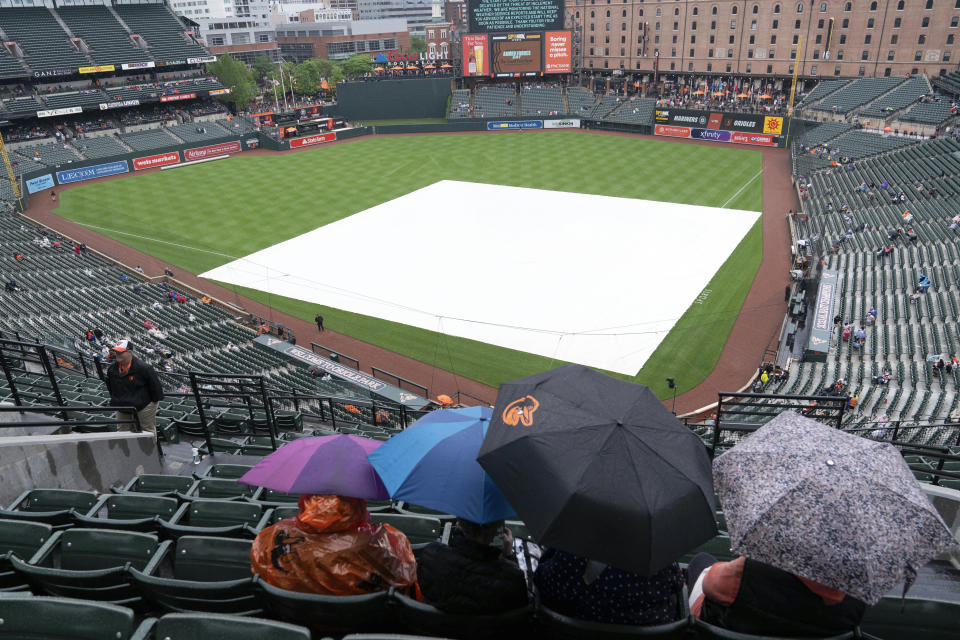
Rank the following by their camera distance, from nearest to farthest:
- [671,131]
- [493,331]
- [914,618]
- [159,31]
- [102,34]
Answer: [914,618]
[493,331]
[671,131]
[102,34]
[159,31]

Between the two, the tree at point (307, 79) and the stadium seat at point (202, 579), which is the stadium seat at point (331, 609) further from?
the tree at point (307, 79)

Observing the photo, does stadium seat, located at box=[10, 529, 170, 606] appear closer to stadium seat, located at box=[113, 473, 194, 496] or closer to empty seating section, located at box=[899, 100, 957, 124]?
stadium seat, located at box=[113, 473, 194, 496]

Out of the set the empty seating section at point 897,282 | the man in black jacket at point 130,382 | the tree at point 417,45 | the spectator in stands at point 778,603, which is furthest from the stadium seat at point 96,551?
the tree at point 417,45

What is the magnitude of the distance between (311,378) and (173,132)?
48.8 m

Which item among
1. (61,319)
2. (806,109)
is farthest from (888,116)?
(61,319)

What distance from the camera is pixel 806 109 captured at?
5672 centimetres

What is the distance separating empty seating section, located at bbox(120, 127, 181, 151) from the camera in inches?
2159

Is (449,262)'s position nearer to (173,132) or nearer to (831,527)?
(831,527)

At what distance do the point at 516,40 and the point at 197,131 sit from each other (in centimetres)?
3343

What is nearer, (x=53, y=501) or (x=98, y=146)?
(x=53, y=501)

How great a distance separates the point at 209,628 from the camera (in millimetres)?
3371

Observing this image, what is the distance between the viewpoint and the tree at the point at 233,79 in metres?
70.9

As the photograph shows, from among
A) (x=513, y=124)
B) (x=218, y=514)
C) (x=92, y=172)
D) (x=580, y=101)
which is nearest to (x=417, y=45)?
(x=580, y=101)

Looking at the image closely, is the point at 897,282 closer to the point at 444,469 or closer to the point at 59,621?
the point at 444,469
